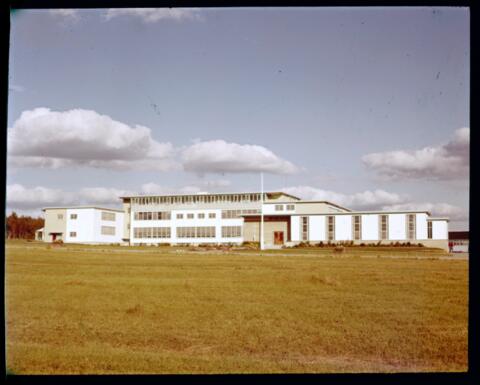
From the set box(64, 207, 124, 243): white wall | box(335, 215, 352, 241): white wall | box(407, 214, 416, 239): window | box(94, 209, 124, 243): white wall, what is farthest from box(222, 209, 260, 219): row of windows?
box(407, 214, 416, 239): window

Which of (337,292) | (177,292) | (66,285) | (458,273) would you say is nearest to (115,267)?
(66,285)

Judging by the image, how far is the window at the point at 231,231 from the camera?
71.4 meters

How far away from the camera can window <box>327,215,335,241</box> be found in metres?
62.7

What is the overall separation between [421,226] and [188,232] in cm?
3195

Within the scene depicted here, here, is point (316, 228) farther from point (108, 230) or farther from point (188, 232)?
point (108, 230)

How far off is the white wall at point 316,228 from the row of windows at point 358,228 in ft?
1.70

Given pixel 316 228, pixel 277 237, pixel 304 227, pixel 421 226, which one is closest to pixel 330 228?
pixel 316 228

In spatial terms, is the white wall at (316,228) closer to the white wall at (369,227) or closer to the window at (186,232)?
the white wall at (369,227)

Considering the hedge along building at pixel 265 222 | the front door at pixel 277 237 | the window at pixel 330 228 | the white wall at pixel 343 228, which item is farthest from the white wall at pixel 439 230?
the front door at pixel 277 237

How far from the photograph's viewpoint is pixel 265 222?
223 ft

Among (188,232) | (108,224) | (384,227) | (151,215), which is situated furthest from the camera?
(151,215)
